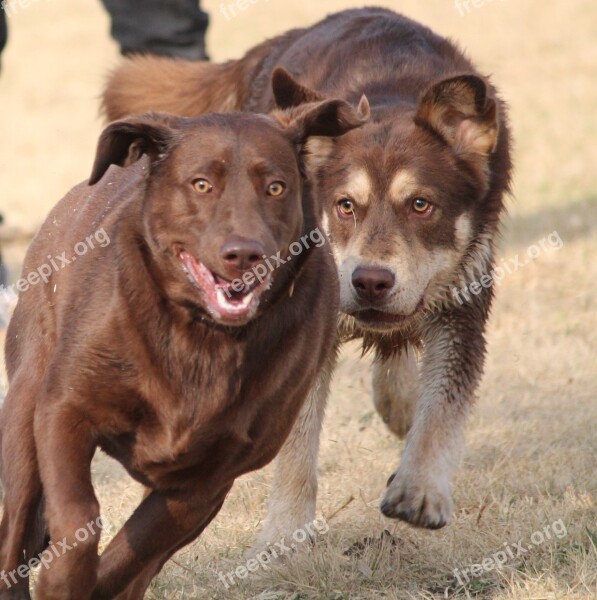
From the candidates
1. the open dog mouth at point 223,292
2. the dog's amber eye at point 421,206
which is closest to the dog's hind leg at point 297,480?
the dog's amber eye at point 421,206

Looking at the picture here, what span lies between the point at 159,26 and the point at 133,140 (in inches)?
158

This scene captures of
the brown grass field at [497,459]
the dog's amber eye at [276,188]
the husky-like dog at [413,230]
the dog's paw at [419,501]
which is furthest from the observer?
Result: the husky-like dog at [413,230]

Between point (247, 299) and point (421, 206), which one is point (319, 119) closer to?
point (247, 299)

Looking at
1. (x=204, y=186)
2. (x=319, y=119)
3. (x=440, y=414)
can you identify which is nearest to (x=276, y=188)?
(x=204, y=186)

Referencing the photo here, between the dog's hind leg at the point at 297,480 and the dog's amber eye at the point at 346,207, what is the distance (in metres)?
0.62

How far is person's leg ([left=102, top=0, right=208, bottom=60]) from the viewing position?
754 cm

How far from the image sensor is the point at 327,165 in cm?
528

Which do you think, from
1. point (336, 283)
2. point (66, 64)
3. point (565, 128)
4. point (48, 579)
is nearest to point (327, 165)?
point (336, 283)

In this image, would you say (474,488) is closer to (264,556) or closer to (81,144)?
(264,556)

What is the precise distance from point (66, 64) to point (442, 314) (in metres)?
16.8

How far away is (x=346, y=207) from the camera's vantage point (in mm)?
5160

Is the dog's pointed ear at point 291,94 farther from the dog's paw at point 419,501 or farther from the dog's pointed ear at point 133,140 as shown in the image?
the dog's paw at point 419,501

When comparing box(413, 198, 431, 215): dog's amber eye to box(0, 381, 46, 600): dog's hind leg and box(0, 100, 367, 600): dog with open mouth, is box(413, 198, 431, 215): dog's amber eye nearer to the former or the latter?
box(0, 100, 367, 600): dog with open mouth

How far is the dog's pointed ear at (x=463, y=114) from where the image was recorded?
16.5ft
